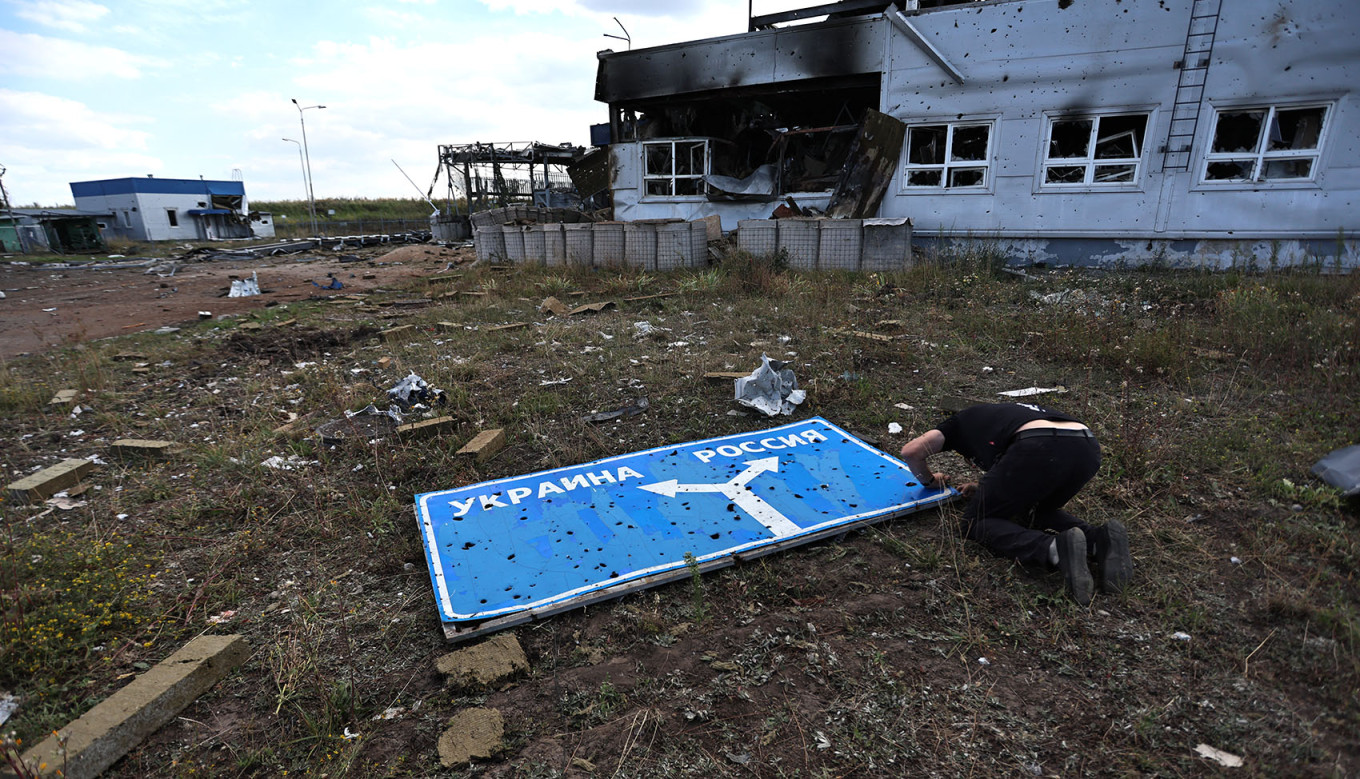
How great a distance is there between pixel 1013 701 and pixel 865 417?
2.55 m

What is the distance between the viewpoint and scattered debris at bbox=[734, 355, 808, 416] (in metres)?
4.53

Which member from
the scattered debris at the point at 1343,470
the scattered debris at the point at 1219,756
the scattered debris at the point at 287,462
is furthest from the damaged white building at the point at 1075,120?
the scattered debris at the point at 1219,756

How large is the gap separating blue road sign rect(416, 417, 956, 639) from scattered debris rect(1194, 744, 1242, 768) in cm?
148

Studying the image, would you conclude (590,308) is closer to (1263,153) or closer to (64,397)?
(64,397)

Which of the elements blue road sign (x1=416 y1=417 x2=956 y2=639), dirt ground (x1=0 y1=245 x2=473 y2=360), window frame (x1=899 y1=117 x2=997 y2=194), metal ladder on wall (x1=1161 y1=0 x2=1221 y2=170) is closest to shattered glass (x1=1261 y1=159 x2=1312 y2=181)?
metal ladder on wall (x1=1161 y1=0 x2=1221 y2=170)

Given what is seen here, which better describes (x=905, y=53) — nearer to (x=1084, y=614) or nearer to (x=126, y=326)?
(x=1084, y=614)

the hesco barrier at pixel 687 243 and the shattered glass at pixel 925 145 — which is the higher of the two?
the shattered glass at pixel 925 145

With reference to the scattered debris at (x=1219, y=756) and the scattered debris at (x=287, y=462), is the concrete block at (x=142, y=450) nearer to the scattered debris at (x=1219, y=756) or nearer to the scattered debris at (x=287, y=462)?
the scattered debris at (x=287, y=462)

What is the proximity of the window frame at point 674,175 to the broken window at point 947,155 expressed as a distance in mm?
4089

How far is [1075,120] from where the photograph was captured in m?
9.80

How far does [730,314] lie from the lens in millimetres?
7457

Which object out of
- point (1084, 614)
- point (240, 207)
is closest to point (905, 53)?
point (1084, 614)

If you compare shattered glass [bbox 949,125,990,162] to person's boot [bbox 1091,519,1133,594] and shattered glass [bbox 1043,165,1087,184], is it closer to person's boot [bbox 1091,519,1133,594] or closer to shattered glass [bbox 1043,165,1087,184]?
shattered glass [bbox 1043,165,1087,184]

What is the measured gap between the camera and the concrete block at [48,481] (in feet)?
11.0
